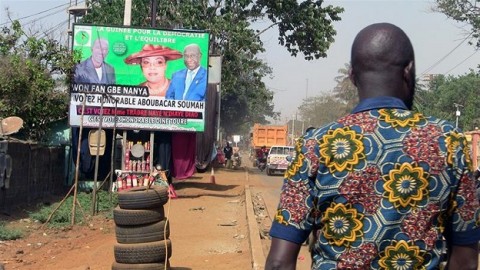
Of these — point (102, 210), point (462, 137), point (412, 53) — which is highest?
point (412, 53)

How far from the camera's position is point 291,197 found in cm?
251

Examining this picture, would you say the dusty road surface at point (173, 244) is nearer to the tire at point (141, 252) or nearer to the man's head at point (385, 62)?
the tire at point (141, 252)

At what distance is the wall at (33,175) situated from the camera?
1558 centimetres

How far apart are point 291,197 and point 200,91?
56.2 feet

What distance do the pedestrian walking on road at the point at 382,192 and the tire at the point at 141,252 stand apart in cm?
653

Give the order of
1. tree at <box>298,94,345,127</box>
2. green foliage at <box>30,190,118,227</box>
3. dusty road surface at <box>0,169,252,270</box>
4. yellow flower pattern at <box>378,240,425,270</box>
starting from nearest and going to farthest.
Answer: yellow flower pattern at <box>378,240,425,270</box>
dusty road surface at <box>0,169,252,270</box>
green foliage at <box>30,190,118,227</box>
tree at <box>298,94,345,127</box>

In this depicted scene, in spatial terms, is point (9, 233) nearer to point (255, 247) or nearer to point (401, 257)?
point (255, 247)

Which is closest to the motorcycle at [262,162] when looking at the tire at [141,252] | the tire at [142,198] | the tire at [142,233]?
the tire at [142,198]

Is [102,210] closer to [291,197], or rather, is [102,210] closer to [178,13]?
[291,197]

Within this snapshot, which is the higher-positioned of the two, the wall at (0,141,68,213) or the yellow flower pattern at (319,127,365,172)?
the yellow flower pattern at (319,127,365,172)

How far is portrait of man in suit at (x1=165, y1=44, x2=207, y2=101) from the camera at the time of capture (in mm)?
19531

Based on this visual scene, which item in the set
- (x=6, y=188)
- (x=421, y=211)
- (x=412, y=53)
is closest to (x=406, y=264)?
(x=421, y=211)

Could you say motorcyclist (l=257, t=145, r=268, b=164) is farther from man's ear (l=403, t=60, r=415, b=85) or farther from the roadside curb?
man's ear (l=403, t=60, r=415, b=85)

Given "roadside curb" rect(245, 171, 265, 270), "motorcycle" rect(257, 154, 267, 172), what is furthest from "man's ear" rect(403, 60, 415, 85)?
"motorcycle" rect(257, 154, 267, 172)
